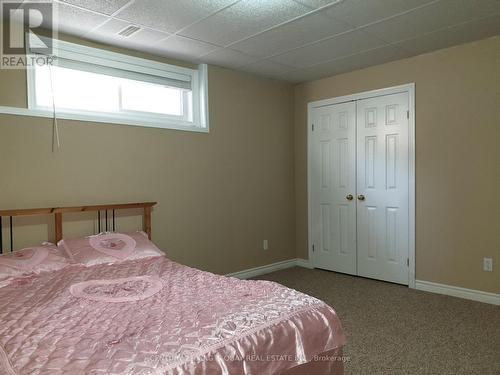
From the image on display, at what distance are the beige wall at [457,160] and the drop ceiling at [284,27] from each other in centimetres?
20

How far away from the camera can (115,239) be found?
308 centimetres

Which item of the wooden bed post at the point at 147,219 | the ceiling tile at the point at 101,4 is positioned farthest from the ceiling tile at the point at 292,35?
the wooden bed post at the point at 147,219

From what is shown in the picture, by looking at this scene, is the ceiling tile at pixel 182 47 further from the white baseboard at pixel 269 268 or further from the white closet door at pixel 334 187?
the white baseboard at pixel 269 268

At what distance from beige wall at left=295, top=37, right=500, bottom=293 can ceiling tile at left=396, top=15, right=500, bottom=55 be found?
0.14 m

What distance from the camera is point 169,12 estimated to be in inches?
107

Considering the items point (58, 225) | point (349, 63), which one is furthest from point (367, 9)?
point (58, 225)

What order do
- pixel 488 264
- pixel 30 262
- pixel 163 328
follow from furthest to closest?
pixel 488 264, pixel 30 262, pixel 163 328

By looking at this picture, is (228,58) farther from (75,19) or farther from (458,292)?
(458,292)

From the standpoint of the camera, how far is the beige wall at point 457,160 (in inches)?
134

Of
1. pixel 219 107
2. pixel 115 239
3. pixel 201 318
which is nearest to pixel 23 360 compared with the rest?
pixel 201 318

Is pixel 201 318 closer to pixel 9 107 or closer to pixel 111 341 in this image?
pixel 111 341

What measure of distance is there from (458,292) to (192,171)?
2864 millimetres

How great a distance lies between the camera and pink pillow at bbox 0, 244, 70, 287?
2416mm

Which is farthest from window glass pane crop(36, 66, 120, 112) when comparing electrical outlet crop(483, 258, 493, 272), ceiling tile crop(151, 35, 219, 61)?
electrical outlet crop(483, 258, 493, 272)
